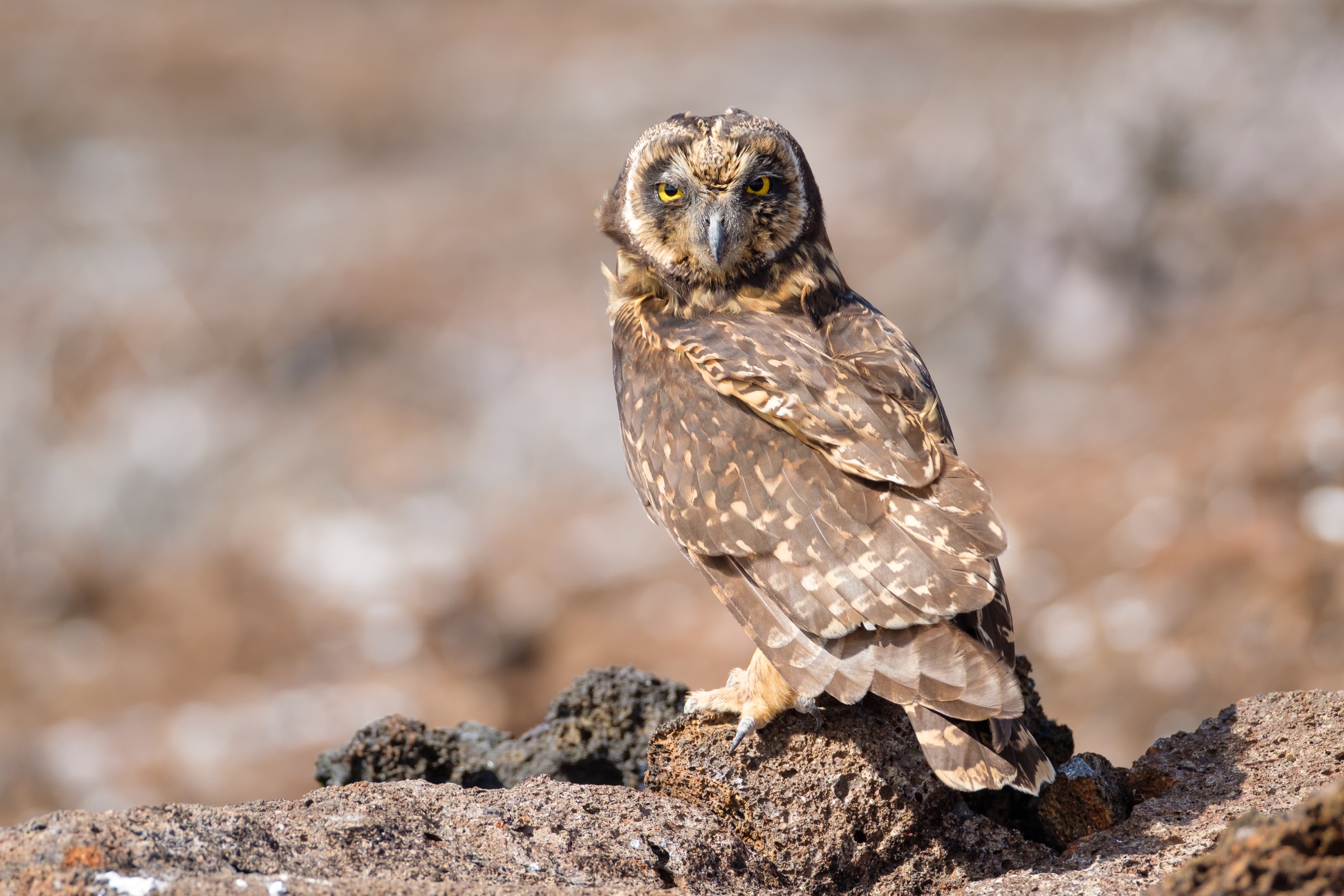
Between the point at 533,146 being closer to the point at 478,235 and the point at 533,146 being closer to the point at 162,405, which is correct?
the point at 478,235

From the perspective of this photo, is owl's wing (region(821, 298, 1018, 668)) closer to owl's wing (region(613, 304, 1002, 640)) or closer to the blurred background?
owl's wing (region(613, 304, 1002, 640))

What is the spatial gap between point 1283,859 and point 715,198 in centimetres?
309

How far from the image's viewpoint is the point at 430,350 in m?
18.1

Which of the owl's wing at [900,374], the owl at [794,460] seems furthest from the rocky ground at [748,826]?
the owl's wing at [900,374]

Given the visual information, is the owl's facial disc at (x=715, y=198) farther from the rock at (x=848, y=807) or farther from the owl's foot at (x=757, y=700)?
the rock at (x=848, y=807)

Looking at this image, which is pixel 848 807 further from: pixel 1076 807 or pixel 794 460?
pixel 794 460

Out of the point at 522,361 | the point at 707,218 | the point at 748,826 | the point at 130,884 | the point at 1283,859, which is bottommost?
Answer: the point at 1283,859

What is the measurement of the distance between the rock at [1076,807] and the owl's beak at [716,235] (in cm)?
232

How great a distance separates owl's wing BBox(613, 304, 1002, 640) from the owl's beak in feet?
1.03

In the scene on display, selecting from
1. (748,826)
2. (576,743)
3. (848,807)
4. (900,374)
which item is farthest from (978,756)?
(576,743)

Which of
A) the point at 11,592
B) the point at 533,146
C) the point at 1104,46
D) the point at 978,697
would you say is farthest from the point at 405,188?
the point at 978,697

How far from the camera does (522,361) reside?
1764cm

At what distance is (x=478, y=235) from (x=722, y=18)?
38.2ft

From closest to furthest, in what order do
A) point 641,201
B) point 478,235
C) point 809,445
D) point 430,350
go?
point 809,445
point 641,201
point 430,350
point 478,235
